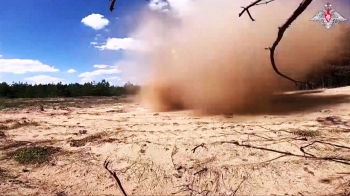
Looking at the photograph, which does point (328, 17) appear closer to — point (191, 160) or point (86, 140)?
point (191, 160)

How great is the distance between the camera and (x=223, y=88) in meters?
12.9

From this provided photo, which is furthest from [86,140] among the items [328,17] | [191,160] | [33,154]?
[328,17]

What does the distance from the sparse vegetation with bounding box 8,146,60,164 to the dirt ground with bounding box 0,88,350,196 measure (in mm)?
23

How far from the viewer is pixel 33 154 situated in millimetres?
6852

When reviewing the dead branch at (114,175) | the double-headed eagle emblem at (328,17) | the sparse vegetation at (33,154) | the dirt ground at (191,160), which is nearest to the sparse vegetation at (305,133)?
the dirt ground at (191,160)

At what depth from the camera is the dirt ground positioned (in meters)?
5.50

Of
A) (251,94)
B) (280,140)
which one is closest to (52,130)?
(280,140)

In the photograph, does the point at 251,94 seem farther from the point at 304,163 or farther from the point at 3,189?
the point at 3,189

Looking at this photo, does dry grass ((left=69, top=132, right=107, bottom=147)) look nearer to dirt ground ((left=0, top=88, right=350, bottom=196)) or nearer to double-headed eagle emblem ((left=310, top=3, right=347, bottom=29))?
dirt ground ((left=0, top=88, right=350, bottom=196))

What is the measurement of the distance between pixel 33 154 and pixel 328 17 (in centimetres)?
1531

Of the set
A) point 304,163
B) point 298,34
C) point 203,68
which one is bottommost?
point 304,163

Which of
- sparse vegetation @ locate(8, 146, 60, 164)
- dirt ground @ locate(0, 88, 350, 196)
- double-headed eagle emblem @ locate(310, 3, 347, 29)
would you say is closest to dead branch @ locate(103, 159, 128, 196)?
dirt ground @ locate(0, 88, 350, 196)

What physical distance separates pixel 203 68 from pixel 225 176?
8651 millimetres

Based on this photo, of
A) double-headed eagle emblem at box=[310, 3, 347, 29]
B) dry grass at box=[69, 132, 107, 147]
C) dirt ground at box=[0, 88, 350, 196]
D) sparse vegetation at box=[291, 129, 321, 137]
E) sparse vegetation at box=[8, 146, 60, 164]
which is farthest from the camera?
double-headed eagle emblem at box=[310, 3, 347, 29]
